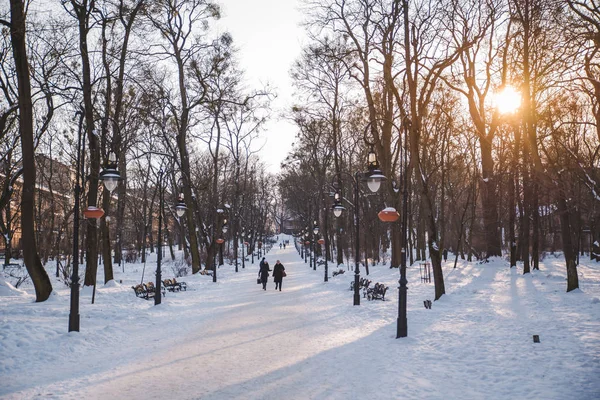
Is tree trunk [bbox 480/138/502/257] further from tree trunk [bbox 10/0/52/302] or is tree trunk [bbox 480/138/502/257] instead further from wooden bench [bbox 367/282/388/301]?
tree trunk [bbox 10/0/52/302]

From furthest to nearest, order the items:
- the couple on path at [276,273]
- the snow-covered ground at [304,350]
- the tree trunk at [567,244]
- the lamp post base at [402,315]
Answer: the couple on path at [276,273] → the tree trunk at [567,244] → the lamp post base at [402,315] → the snow-covered ground at [304,350]

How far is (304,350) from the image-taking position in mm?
8352

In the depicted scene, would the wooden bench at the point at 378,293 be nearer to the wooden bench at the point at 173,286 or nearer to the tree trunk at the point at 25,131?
the wooden bench at the point at 173,286

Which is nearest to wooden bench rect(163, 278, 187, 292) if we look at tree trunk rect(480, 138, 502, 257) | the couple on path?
the couple on path

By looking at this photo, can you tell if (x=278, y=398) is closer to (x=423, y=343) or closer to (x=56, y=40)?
(x=423, y=343)

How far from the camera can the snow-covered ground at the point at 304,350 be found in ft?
20.1

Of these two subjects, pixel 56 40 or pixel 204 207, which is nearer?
pixel 56 40

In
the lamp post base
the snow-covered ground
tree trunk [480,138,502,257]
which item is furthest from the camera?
tree trunk [480,138,502,257]

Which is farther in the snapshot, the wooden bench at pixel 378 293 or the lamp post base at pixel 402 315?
the wooden bench at pixel 378 293

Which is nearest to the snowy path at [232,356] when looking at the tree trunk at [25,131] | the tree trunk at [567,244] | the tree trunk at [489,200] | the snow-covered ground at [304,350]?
the snow-covered ground at [304,350]

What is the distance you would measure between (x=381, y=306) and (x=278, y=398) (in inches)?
341

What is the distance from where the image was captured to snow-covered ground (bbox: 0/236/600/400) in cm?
614

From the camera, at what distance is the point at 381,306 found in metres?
13.8

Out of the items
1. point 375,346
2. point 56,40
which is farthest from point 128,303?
point 56,40
